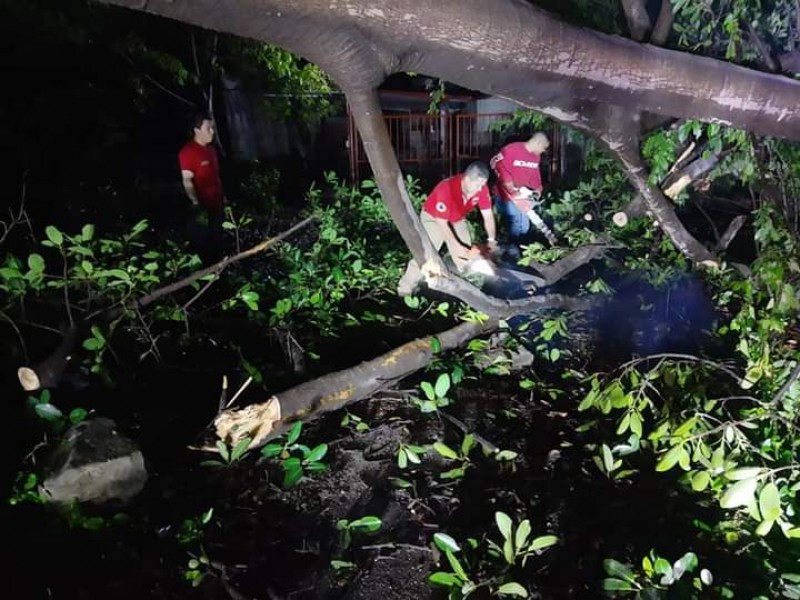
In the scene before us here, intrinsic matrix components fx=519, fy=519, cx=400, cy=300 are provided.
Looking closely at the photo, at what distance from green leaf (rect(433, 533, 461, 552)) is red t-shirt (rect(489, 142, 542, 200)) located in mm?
4778

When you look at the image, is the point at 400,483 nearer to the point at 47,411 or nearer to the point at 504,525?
the point at 504,525

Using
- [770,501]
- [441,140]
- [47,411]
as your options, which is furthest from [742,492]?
[441,140]

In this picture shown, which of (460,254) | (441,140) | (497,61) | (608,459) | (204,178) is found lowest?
(608,459)

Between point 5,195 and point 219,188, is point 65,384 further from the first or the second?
point 5,195

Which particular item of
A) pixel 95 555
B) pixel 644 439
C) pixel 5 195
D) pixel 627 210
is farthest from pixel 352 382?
pixel 5 195

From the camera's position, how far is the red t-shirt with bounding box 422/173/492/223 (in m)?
5.23

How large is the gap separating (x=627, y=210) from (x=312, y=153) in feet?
27.0

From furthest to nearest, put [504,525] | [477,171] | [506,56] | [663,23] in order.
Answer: [477,171]
[663,23]
[504,525]
[506,56]

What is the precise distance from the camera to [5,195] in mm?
5629

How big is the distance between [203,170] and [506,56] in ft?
15.5

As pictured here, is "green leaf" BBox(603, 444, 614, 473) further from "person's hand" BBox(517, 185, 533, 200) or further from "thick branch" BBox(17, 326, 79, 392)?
"person's hand" BBox(517, 185, 533, 200)

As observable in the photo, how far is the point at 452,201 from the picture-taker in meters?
5.28

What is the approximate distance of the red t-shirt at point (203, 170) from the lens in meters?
5.29

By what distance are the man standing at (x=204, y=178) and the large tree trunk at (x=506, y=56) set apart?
14.5 ft
